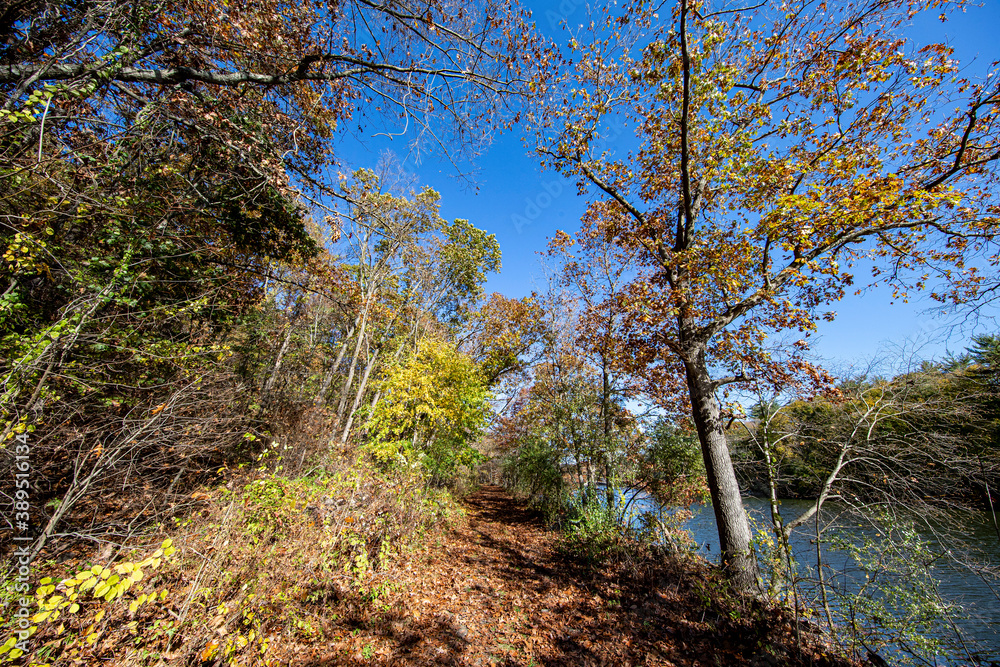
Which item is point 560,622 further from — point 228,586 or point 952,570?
point 952,570

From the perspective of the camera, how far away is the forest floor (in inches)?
141

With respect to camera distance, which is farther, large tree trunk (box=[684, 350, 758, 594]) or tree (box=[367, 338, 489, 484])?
tree (box=[367, 338, 489, 484])

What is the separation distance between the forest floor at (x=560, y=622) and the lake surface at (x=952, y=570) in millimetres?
1022

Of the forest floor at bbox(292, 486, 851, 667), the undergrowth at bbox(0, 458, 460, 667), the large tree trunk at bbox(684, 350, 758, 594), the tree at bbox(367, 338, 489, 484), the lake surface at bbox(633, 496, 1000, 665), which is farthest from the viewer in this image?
the tree at bbox(367, 338, 489, 484)

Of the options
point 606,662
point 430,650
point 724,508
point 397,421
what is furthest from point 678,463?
point 397,421

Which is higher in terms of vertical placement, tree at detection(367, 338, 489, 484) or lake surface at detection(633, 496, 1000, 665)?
tree at detection(367, 338, 489, 484)

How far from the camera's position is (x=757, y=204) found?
5344 millimetres

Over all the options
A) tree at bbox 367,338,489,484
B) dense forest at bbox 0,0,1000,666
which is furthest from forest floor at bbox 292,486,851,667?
tree at bbox 367,338,489,484

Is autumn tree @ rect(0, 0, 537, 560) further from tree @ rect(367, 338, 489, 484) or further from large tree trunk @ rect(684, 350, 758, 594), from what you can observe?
large tree trunk @ rect(684, 350, 758, 594)

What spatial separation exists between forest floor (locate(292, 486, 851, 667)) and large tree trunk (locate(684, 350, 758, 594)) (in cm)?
39

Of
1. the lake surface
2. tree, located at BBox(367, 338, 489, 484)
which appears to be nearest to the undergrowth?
tree, located at BBox(367, 338, 489, 484)

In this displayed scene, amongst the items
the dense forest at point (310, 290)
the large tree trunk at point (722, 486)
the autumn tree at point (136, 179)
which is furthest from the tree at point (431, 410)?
the large tree trunk at point (722, 486)

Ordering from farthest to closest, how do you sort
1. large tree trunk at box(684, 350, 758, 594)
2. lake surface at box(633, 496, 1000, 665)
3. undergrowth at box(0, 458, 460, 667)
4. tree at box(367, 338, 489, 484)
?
tree at box(367, 338, 489, 484)
large tree trunk at box(684, 350, 758, 594)
lake surface at box(633, 496, 1000, 665)
undergrowth at box(0, 458, 460, 667)

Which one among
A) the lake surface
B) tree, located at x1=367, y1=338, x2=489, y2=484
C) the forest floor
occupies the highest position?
tree, located at x1=367, y1=338, x2=489, y2=484
